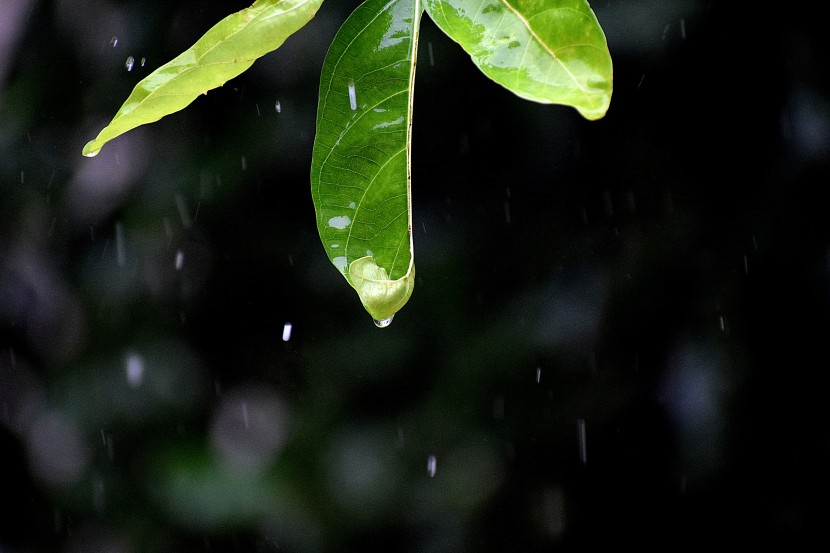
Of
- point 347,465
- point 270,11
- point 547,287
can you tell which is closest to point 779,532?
point 547,287

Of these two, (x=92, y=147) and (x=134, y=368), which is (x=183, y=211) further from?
(x=92, y=147)

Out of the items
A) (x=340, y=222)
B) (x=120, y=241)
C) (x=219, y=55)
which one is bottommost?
(x=120, y=241)

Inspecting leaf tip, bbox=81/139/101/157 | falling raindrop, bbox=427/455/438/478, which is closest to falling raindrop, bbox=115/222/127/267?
falling raindrop, bbox=427/455/438/478

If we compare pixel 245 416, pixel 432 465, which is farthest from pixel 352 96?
pixel 245 416

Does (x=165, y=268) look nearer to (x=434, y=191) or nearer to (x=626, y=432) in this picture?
(x=434, y=191)

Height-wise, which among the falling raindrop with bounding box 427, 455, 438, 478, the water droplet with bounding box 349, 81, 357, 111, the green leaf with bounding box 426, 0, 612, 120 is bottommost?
the falling raindrop with bounding box 427, 455, 438, 478

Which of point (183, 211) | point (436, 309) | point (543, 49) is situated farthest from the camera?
point (183, 211)

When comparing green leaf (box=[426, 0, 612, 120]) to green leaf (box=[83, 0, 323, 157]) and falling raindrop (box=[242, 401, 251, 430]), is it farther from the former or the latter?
falling raindrop (box=[242, 401, 251, 430])

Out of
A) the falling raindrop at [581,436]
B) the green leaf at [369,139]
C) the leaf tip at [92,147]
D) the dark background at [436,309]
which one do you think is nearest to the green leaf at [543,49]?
the green leaf at [369,139]
